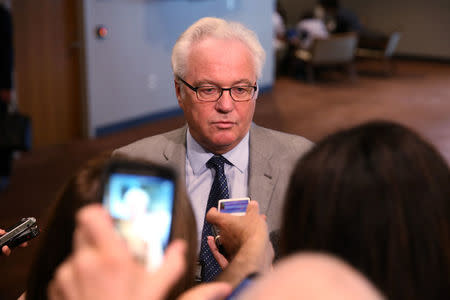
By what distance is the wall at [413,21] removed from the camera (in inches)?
490

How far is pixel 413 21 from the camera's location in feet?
42.7

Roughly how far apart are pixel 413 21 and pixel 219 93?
12.4 m

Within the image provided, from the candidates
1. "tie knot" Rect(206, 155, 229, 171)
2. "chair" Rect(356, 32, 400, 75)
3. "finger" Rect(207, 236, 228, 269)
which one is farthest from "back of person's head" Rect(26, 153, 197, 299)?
"chair" Rect(356, 32, 400, 75)

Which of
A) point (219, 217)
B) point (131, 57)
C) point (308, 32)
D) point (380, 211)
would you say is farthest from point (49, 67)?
point (308, 32)

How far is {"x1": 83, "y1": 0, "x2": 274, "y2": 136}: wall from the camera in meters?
6.08

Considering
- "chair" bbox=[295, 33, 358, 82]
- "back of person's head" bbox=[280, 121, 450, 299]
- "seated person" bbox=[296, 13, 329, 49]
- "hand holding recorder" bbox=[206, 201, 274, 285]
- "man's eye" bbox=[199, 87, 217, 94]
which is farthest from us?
"seated person" bbox=[296, 13, 329, 49]

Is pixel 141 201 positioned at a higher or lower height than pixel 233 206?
higher

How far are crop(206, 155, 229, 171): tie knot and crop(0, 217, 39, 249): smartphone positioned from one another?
0.65 m

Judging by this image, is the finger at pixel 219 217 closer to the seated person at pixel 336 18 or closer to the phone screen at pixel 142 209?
the phone screen at pixel 142 209

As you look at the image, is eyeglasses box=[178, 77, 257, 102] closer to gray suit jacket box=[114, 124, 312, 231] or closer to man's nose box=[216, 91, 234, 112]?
man's nose box=[216, 91, 234, 112]

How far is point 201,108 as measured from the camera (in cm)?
187

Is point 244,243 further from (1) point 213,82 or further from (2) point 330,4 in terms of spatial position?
(2) point 330,4

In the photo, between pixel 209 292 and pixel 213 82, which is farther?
pixel 213 82

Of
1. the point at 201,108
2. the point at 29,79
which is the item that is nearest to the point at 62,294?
the point at 201,108
